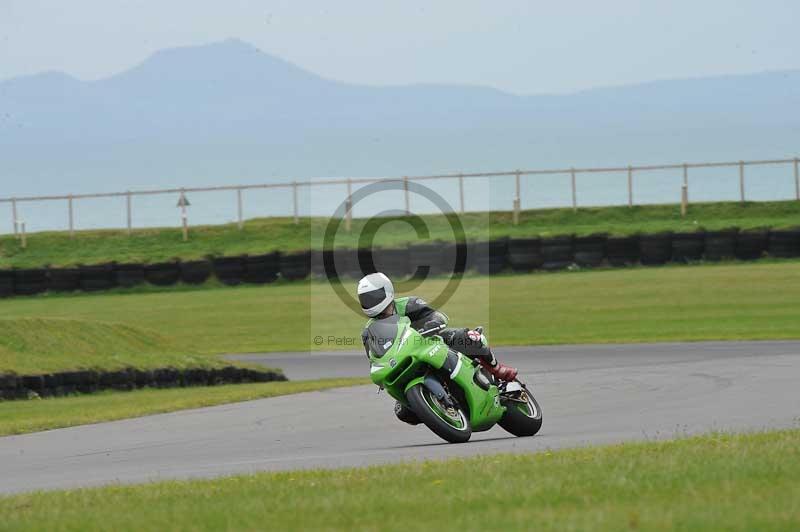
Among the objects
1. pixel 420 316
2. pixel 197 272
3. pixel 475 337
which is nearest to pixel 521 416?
pixel 475 337

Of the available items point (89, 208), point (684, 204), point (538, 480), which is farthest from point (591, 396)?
point (89, 208)

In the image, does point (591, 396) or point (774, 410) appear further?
point (591, 396)

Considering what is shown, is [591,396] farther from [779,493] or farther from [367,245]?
[367,245]

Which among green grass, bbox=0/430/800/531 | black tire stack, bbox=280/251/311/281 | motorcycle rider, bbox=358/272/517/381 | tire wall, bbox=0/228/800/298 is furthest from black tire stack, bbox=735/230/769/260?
green grass, bbox=0/430/800/531

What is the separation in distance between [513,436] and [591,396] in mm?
3540

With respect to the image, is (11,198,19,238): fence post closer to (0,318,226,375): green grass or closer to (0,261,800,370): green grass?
(0,261,800,370): green grass

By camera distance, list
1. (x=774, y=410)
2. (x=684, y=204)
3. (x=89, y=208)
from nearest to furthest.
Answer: (x=774, y=410), (x=684, y=204), (x=89, y=208)

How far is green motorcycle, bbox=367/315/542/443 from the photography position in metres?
11.0

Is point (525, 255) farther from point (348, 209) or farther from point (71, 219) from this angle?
point (71, 219)

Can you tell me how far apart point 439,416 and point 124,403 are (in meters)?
7.83

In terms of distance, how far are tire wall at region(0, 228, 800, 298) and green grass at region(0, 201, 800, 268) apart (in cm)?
273

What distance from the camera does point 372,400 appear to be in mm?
16469

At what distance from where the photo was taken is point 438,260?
38406mm

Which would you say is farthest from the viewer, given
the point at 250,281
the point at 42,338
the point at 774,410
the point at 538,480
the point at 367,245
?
the point at 367,245
